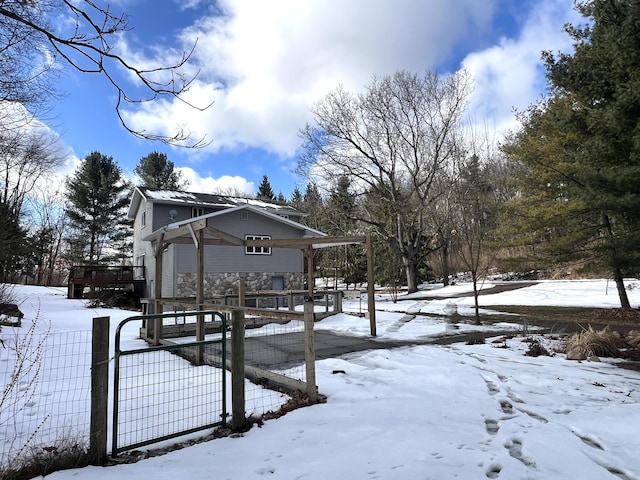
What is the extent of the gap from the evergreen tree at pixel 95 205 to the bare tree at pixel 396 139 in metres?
18.8

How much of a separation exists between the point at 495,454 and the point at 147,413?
11.5 feet

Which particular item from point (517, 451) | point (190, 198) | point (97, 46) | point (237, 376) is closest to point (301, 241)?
point (237, 376)

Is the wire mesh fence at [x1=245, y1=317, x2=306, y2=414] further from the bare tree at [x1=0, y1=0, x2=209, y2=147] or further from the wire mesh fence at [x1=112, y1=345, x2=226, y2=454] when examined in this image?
the bare tree at [x1=0, y1=0, x2=209, y2=147]

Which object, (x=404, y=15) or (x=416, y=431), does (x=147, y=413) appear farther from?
(x=404, y=15)

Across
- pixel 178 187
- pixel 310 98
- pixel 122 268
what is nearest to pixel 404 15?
pixel 310 98

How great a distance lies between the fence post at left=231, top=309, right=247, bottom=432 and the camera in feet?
12.5

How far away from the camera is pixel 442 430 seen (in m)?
3.58

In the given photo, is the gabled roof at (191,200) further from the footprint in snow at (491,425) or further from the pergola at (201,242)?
the footprint in snow at (491,425)

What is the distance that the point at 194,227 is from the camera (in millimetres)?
6668

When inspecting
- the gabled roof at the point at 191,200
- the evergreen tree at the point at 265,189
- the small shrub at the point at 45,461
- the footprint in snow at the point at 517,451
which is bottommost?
the footprint in snow at the point at 517,451

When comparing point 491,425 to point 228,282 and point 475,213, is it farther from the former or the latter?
point 228,282

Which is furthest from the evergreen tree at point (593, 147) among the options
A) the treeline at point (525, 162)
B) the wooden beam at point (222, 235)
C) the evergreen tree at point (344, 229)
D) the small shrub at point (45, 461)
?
the evergreen tree at point (344, 229)

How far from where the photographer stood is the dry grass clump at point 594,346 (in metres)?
6.71

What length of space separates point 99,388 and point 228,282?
1560 cm
